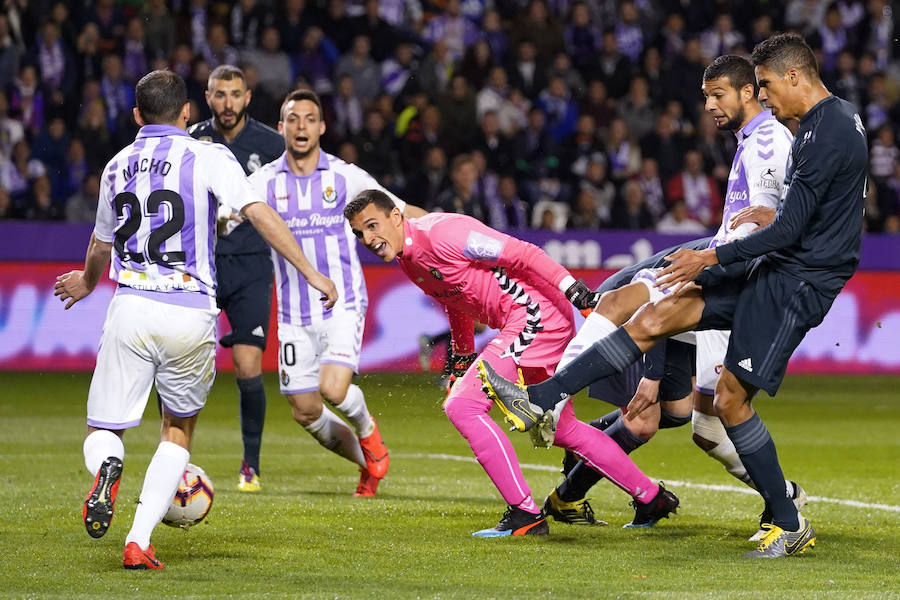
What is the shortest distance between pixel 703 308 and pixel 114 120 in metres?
11.4

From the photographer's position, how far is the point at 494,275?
6480 millimetres

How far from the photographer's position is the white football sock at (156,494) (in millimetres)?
5434

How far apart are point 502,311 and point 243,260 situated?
271cm

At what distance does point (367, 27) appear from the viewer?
17688 mm

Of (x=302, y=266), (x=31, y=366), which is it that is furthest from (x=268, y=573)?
(x=31, y=366)

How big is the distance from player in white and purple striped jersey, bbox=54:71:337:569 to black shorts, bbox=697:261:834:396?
175 centimetres

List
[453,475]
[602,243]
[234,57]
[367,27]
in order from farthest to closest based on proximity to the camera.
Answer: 1. [367,27]
2. [234,57]
3. [602,243]
4. [453,475]

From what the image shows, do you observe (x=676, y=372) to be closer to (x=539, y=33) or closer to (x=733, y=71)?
(x=733, y=71)

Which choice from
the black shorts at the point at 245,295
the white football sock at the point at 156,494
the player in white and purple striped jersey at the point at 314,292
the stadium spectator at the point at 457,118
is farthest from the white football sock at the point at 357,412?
the stadium spectator at the point at 457,118

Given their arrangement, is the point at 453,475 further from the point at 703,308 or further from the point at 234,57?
the point at 234,57

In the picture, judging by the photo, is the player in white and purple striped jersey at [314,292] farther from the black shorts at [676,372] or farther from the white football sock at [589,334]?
the white football sock at [589,334]

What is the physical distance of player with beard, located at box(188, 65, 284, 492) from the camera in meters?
8.43

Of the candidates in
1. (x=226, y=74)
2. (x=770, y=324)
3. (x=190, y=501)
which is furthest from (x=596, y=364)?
(x=226, y=74)

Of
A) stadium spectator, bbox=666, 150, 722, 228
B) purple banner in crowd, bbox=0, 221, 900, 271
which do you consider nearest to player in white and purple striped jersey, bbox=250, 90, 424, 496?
purple banner in crowd, bbox=0, 221, 900, 271
